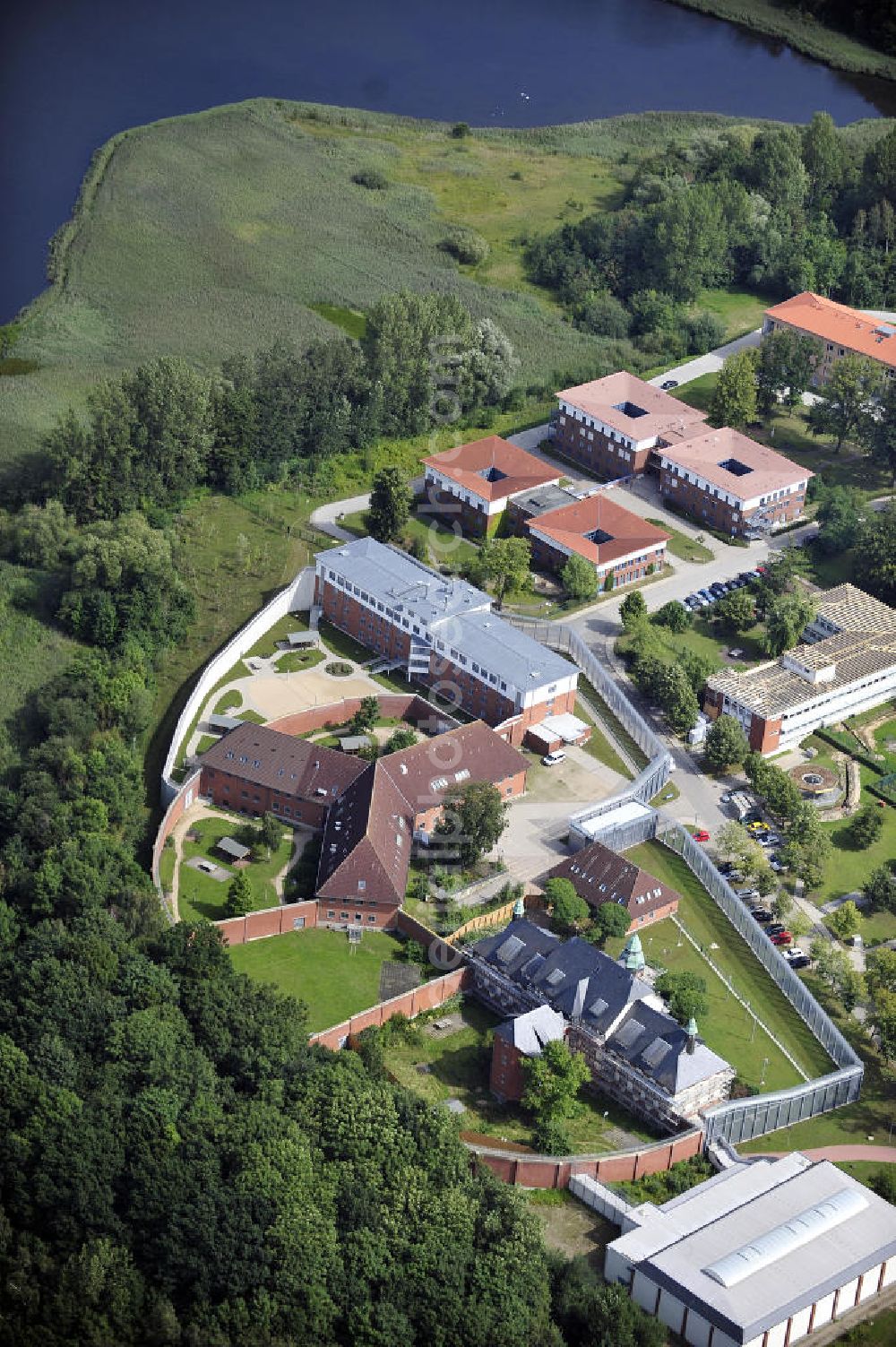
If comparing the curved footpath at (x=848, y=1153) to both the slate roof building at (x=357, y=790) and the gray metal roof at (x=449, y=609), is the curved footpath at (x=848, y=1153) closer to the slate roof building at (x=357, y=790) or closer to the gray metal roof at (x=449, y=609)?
the slate roof building at (x=357, y=790)

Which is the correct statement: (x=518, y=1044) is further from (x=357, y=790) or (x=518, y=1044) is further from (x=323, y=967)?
(x=357, y=790)

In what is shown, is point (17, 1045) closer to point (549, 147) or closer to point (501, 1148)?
point (501, 1148)

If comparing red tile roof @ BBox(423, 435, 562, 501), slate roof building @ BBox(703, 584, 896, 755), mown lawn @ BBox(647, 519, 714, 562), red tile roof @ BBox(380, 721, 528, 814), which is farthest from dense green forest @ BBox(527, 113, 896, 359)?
red tile roof @ BBox(380, 721, 528, 814)

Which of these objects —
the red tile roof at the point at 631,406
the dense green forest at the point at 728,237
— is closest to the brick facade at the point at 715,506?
the red tile roof at the point at 631,406

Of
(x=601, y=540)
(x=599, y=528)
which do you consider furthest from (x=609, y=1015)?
(x=599, y=528)

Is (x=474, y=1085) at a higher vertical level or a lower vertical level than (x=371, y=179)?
lower

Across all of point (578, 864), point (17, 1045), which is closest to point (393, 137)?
point (578, 864)
